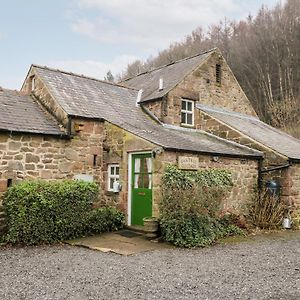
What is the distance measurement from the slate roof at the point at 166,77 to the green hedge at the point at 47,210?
21.3 ft

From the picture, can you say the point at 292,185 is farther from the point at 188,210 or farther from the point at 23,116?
the point at 23,116

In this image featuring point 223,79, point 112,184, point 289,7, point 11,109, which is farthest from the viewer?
point 289,7

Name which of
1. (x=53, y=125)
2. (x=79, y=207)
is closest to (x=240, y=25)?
(x=53, y=125)

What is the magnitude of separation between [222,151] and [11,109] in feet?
24.1

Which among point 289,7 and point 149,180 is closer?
point 149,180

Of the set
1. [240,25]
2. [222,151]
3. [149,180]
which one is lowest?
[149,180]

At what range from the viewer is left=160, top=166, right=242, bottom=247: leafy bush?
9.21 metres

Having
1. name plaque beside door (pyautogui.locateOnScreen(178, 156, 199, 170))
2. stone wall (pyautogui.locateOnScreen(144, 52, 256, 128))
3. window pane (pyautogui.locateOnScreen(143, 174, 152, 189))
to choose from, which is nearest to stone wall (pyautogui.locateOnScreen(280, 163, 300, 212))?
name plaque beside door (pyautogui.locateOnScreen(178, 156, 199, 170))

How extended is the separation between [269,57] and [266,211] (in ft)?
71.6

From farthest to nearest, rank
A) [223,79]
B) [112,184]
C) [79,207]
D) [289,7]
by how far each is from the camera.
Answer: [289,7]
[223,79]
[112,184]
[79,207]

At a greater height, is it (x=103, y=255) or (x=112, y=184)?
(x=112, y=184)

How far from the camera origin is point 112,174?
487 inches

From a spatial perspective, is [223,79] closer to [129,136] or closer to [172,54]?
[129,136]

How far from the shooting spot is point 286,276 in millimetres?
6422
